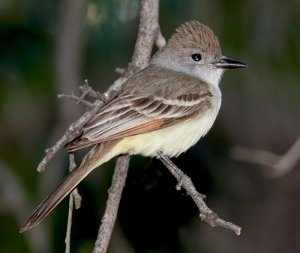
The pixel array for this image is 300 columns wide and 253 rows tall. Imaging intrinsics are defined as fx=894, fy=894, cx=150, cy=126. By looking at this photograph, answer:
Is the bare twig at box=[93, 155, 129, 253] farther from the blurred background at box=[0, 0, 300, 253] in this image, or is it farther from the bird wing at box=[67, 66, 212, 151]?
the blurred background at box=[0, 0, 300, 253]

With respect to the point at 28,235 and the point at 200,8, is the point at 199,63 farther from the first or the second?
the point at 28,235

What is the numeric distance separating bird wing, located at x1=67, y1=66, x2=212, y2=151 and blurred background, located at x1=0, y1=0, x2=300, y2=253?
0.46 meters

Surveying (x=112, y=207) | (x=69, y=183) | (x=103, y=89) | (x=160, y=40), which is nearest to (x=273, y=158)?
(x=160, y=40)

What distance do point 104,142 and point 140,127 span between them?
0.28 m

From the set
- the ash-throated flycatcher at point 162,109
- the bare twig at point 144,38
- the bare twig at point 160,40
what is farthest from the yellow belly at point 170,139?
the bare twig at point 160,40

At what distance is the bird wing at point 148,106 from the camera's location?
5371 mm

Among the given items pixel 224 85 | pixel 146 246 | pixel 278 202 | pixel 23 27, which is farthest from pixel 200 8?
pixel 278 202

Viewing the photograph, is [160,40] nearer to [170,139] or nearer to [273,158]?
[170,139]

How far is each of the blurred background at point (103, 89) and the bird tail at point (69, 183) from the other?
0.54m

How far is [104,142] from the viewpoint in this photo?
5.38 meters

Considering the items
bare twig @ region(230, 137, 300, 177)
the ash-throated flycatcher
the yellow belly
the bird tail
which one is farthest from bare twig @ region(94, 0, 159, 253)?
bare twig @ region(230, 137, 300, 177)

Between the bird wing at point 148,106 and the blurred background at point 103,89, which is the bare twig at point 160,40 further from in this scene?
the blurred background at point 103,89

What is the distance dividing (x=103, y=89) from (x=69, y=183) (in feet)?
9.60

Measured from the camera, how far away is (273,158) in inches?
266
